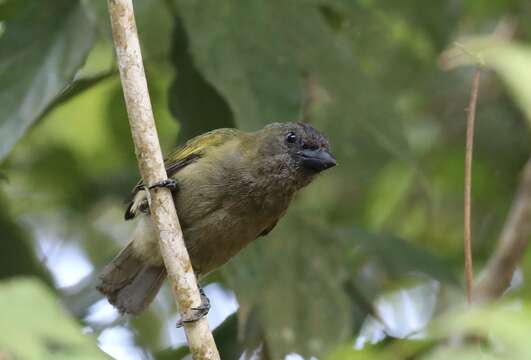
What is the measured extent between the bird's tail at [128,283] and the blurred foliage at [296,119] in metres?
0.10

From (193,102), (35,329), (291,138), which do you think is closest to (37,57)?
(193,102)

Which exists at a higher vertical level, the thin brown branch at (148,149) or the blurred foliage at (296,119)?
the blurred foliage at (296,119)

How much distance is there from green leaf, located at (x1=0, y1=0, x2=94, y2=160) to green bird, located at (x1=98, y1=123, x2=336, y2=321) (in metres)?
0.58

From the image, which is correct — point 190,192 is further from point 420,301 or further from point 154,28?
point 420,301

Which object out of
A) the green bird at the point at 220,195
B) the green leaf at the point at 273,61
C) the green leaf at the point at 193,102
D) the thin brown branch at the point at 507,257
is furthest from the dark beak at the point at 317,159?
the thin brown branch at the point at 507,257

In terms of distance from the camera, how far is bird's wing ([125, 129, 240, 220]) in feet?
13.0

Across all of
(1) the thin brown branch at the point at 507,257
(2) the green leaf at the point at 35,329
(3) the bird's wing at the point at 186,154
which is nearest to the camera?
(2) the green leaf at the point at 35,329

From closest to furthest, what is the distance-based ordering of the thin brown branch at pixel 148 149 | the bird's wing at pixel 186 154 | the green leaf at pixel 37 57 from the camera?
the thin brown branch at pixel 148 149, the green leaf at pixel 37 57, the bird's wing at pixel 186 154

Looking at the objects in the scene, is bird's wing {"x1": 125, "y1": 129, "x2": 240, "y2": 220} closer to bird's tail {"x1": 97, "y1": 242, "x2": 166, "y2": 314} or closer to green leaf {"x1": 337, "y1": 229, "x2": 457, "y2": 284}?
bird's tail {"x1": 97, "y1": 242, "x2": 166, "y2": 314}

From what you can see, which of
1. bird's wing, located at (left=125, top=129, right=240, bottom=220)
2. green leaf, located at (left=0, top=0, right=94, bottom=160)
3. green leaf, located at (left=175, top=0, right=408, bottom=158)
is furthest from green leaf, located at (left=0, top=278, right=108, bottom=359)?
bird's wing, located at (left=125, top=129, right=240, bottom=220)

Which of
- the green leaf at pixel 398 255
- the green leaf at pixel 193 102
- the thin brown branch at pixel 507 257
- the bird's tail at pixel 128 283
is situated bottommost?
the thin brown branch at pixel 507 257

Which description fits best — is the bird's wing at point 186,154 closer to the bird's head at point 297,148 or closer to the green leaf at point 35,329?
the bird's head at point 297,148

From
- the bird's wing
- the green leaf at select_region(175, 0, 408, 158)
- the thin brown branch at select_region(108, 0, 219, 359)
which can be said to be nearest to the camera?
the thin brown branch at select_region(108, 0, 219, 359)

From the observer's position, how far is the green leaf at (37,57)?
340cm
